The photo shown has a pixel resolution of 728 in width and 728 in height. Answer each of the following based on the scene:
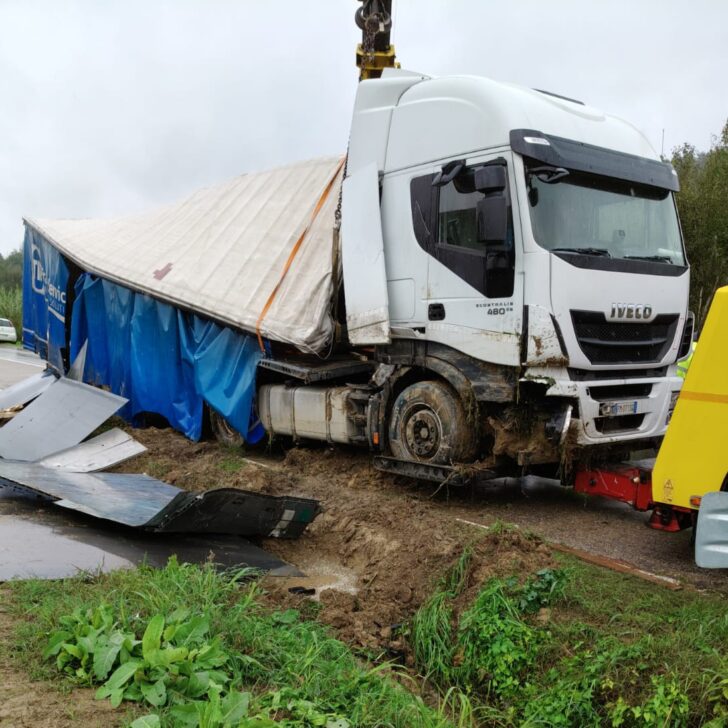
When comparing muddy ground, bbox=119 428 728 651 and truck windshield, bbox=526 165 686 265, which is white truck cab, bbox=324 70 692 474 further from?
muddy ground, bbox=119 428 728 651

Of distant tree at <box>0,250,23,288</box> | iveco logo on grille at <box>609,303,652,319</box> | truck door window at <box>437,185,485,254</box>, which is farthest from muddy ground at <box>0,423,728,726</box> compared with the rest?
distant tree at <box>0,250,23,288</box>

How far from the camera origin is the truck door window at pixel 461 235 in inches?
249

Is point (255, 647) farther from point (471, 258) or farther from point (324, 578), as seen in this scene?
point (471, 258)

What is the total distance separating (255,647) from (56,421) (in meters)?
6.04

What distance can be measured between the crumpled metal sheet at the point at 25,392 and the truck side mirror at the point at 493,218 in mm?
7514

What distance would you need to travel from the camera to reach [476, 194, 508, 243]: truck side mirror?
241 inches

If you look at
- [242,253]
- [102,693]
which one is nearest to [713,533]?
[102,693]

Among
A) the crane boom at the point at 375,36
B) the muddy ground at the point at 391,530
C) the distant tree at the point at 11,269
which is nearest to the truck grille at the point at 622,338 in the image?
the muddy ground at the point at 391,530

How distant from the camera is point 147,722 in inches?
106

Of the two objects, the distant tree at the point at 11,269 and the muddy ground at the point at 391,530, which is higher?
the muddy ground at the point at 391,530

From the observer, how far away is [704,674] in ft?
11.4

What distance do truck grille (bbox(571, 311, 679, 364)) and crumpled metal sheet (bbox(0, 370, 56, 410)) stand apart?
802cm

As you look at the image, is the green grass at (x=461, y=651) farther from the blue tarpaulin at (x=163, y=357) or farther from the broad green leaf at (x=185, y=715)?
the blue tarpaulin at (x=163, y=357)

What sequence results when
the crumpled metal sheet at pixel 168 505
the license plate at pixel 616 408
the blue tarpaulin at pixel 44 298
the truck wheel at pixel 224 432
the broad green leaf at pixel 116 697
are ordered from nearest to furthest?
the broad green leaf at pixel 116 697 < the crumpled metal sheet at pixel 168 505 < the license plate at pixel 616 408 < the truck wheel at pixel 224 432 < the blue tarpaulin at pixel 44 298
